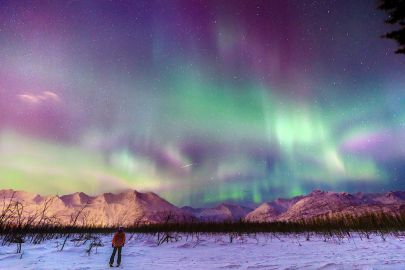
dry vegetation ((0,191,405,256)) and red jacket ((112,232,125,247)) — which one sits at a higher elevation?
dry vegetation ((0,191,405,256))

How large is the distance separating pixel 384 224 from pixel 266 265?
740 inches

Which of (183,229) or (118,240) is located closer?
(118,240)

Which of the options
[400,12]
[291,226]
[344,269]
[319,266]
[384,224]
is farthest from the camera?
[291,226]

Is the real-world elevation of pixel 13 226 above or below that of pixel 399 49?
below

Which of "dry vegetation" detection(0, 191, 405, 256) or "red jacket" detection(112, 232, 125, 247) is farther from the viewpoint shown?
"dry vegetation" detection(0, 191, 405, 256)

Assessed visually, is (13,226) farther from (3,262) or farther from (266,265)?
(266,265)

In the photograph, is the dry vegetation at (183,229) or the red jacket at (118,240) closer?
the red jacket at (118,240)

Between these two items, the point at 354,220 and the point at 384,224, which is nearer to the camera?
the point at 384,224

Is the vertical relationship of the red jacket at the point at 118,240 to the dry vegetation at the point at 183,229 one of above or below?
below

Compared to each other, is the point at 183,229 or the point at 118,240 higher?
the point at 183,229

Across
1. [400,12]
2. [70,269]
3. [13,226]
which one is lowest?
[70,269]

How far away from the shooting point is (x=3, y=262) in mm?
9453

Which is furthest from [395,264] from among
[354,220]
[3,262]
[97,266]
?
[354,220]

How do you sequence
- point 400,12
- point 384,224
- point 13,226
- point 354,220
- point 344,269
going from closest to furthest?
1. point 400,12
2. point 344,269
3. point 13,226
4. point 384,224
5. point 354,220
